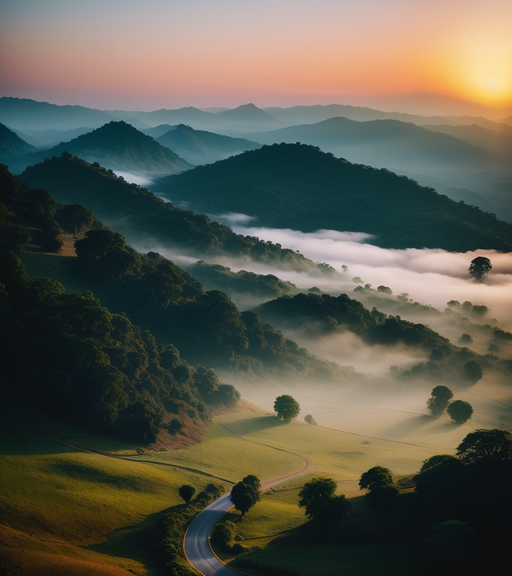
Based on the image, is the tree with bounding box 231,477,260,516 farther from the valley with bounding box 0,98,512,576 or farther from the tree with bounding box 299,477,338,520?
the tree with bounding box 299,477,338,520

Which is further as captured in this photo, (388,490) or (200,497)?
(200,497)

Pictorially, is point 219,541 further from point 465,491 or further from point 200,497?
point 465,491

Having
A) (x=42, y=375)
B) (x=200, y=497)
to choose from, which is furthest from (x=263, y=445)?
(x=42, y=375)

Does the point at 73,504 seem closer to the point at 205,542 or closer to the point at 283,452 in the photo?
the point at 205,542

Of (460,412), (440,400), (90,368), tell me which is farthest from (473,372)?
(90,368)

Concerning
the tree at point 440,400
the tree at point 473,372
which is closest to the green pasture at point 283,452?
the tree at point 440,400

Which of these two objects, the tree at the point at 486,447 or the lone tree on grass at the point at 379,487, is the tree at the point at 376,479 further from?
the tree at the point at 486,447
